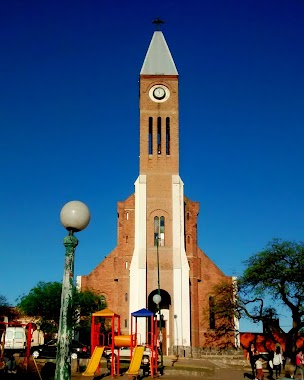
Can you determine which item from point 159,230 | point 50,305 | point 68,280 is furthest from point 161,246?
point 68,280

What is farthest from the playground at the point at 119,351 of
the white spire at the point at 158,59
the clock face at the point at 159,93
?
the white spire at the point at 158,59

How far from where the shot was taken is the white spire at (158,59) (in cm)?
5209

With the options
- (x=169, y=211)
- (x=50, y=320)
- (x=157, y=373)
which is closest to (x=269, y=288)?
(x=169, y=211)

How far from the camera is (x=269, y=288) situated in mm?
39312

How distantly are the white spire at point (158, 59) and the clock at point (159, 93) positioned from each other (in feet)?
5.90

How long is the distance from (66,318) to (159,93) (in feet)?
143

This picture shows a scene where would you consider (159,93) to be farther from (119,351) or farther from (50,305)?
(119,351)

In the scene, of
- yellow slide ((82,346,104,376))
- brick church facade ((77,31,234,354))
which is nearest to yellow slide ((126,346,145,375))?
yellow slide ((82,346,104,376))

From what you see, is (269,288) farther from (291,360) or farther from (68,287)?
(68,287)

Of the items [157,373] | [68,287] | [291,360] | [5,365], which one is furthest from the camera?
[291,360]

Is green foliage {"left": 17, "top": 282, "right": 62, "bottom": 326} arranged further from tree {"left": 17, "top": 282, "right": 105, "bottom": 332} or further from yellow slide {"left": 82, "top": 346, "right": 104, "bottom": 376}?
yellow slide {"left": 82, "top": 346, "right": 104, "bottom": 376}

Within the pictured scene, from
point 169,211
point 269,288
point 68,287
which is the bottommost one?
point 68,287

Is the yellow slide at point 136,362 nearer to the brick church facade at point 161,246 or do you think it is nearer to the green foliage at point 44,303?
the brick church facade at point 161,246

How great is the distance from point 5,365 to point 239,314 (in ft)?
84.6
